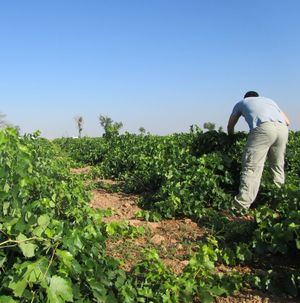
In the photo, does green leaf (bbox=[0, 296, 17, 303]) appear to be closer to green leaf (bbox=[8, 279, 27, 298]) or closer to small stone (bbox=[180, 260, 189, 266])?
green leaf (bbox=[8, 279, 27, 298])

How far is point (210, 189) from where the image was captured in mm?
5730

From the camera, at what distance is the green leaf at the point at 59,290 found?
7.27 feet

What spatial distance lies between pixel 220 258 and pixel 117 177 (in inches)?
207

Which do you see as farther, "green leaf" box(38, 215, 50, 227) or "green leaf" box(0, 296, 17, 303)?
"green leaf" box(38, 215, 50, 227)

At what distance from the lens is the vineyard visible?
2.51 metres

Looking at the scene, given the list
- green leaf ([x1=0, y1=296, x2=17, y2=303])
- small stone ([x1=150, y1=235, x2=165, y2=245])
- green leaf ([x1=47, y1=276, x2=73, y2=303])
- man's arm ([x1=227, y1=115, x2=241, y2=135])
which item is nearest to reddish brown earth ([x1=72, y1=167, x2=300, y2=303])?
small stone ([x1=150, y1=235, x2=165, y2=245])

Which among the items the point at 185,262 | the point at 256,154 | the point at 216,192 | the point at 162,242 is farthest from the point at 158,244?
the point at 256,154

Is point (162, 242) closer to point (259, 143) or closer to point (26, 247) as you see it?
point (259, 143)

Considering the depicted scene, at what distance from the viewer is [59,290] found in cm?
226

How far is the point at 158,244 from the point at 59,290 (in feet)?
7.16

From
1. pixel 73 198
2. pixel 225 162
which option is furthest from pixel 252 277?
pixel 225 162

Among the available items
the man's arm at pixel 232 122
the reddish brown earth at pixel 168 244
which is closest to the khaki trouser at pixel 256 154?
the man's arm at pixel 232 122

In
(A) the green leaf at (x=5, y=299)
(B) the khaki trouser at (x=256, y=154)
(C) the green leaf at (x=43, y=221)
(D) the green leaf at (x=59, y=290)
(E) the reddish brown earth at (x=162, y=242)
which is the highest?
(B) the khaki trouser at (x=256, y=154)

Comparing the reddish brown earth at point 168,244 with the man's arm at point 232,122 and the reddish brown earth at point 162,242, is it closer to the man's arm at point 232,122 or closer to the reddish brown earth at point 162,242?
the reddish brown earth at point 162,242
